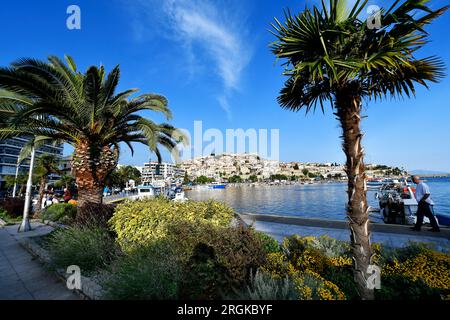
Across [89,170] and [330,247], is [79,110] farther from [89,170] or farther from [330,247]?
[330,247]

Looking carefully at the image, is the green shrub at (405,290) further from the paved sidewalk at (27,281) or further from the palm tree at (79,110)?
the palm tree at (79,110)

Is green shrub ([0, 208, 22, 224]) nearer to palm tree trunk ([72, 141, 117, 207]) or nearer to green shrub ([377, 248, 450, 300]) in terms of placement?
palm tree trunk ([72, 141, 117, 207])

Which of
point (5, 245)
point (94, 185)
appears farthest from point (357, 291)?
point (5, 245)

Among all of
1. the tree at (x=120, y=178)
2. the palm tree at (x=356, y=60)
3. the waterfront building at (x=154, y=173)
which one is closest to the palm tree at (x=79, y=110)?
the palm tree at (x=356, y=60)

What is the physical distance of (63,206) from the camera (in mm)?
13477

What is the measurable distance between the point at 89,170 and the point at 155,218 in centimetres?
478

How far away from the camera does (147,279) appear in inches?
121

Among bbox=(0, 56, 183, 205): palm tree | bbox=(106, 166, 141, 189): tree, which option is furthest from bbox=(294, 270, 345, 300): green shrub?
bbox=(106, 166, 141, 189): tree

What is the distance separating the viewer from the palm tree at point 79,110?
7105 mm

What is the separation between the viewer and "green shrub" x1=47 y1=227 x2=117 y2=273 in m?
4.58

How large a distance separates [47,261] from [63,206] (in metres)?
10.3

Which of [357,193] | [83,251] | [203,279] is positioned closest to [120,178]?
[83,251]

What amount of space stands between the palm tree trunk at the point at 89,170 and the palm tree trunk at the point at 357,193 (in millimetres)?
8471
